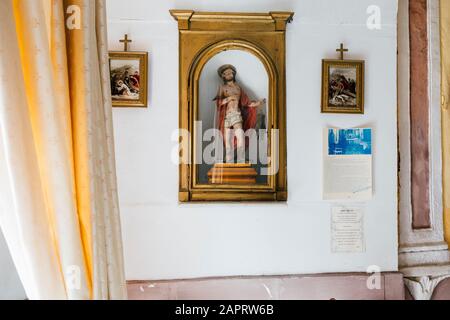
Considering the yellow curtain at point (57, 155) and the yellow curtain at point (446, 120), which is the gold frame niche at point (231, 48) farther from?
the yellow curtain at point (446, 120)

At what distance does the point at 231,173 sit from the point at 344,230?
0.55 meters

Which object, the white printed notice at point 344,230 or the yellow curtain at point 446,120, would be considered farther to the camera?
the yellow curtain at point 446,120

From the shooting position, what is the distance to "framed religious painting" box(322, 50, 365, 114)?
175 cm

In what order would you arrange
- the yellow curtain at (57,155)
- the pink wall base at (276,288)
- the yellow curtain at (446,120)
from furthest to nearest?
1. the yellow curtain at (446,120)
2. the pink wall base at (276,288)
3. the yellow curtain at (57,155)

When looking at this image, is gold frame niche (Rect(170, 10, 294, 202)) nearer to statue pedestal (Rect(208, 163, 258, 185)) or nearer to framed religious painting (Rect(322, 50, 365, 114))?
statue pedestal (Rect(208, 163, 258, 185))

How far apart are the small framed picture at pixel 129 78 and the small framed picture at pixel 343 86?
77 centimetres

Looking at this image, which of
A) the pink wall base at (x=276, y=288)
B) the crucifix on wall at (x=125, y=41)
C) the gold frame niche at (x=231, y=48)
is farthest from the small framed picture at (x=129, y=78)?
the pink wall base at (x=276, y=288)

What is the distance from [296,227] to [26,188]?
1.22m

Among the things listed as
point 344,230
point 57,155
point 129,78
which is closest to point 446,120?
point 344,230

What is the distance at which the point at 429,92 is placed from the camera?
190 centimetres

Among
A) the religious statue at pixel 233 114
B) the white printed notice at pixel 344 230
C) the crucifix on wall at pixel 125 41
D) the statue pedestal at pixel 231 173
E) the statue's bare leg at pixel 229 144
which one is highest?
the crucifix on wall at pixel 125 41

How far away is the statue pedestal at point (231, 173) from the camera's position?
174cm

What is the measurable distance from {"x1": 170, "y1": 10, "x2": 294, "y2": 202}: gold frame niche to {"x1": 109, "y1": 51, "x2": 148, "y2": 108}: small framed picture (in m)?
0.16

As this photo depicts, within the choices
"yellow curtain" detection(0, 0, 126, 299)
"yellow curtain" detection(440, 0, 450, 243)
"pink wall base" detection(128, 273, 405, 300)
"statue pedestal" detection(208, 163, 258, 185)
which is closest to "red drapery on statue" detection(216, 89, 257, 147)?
"statue pedestal" detection(208, 163, 258, 185)
